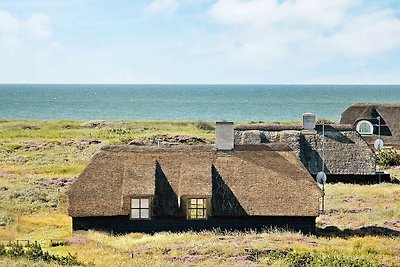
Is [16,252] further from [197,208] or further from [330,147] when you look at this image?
[330,147]

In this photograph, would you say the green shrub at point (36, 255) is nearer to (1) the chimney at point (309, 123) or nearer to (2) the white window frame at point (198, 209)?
(2) the white window frame at point (198, 209)

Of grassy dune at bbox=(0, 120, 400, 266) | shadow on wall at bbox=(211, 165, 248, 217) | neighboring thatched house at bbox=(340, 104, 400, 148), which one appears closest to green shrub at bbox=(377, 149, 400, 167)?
grassy dune at bbox=(0, 120, 400, 266)

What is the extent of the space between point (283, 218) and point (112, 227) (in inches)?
299

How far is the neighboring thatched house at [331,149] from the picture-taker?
1634 inches

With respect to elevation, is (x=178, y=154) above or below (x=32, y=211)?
above

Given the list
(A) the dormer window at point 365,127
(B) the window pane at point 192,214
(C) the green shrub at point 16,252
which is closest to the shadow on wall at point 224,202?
(B) the window pane at point 192,214

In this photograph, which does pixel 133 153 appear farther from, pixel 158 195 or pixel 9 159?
pixel 9 159

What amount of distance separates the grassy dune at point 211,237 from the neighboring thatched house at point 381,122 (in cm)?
1114

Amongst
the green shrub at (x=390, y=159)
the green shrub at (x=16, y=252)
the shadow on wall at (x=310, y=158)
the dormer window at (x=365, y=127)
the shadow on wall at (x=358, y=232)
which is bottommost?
the shadow on wall at (x=358, y=232)

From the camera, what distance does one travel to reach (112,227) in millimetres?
26922

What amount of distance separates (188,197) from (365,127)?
120 ft

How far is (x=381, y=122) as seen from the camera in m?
58.6

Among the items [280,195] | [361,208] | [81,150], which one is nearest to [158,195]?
[280,195]

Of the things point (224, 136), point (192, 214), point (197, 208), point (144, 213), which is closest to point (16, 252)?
point (144, 213)
